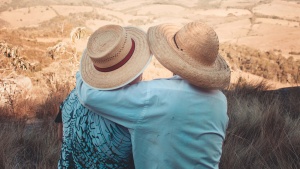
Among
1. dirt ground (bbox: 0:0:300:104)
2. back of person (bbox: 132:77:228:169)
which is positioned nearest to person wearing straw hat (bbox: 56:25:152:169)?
back of person (bbox: 132:77:228:169)

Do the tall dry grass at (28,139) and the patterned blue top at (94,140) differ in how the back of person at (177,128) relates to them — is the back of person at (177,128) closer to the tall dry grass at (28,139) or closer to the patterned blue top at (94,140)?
the patterned blue top at (94,140)

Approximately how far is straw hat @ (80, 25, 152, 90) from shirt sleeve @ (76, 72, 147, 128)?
4 cm

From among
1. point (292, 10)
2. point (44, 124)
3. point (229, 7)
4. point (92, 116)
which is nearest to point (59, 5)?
point (229, 7)

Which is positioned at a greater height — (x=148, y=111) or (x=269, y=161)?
(x=148, y=111)

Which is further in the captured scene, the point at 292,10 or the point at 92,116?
the point at 292,10

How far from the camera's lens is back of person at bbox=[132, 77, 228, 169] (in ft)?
3.69

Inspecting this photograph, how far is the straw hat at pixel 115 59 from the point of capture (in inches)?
49.2

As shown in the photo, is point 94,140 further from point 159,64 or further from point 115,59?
point 159,64

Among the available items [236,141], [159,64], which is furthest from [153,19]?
[236,141]

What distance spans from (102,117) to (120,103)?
0.16 metres

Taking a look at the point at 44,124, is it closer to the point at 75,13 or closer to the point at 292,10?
the point at 75,13

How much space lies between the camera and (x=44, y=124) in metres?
3.66

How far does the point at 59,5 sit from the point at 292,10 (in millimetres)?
29569

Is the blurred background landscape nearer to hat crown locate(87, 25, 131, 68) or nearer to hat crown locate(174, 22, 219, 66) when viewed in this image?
hat crown locate(87, 25, 131, 68)
